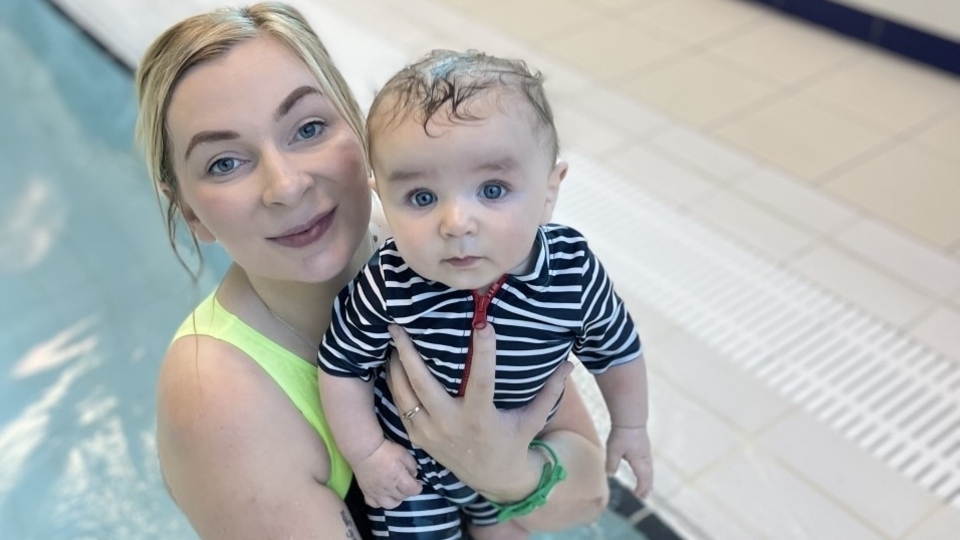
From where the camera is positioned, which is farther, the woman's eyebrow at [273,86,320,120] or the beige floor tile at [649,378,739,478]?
the beige floor tile at [649,378,739,478]

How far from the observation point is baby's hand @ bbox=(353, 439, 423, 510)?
1263 millimetres

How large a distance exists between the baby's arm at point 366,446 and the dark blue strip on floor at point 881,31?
377 cm

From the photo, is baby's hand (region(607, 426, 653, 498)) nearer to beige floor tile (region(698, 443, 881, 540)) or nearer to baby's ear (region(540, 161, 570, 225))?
baby's ear (region(540, 161, 570, 225))

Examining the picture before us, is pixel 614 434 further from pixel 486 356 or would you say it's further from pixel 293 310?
pixel 293 310

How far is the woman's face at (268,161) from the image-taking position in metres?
1.13

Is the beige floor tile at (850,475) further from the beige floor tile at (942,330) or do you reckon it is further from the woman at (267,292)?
the woman at (267,292)

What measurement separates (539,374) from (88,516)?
188 centimetres

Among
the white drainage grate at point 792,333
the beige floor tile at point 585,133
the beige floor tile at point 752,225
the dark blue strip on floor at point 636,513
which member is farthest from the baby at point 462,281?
the beige floor tile at point 585,133

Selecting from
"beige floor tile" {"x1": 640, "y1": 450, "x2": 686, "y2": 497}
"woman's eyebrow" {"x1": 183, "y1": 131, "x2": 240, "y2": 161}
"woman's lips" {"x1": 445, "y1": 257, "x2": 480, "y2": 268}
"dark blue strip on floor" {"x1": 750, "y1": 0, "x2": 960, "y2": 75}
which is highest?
"woman's eyebrow" {"x1": 183, "y1": 131, "x2": 240, "y2": 161}

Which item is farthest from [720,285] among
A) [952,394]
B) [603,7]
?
[603,7]

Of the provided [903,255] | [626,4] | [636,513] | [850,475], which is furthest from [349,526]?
[626,4]

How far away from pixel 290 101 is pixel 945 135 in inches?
132

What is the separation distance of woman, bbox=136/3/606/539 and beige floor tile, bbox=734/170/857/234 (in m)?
2.31

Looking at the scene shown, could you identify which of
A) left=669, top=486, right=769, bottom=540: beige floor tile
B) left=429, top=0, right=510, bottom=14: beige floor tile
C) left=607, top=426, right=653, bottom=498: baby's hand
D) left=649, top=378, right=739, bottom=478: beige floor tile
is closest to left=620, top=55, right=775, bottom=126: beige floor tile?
left=429, top=0, right=510, bottom=14: beige floor tile
